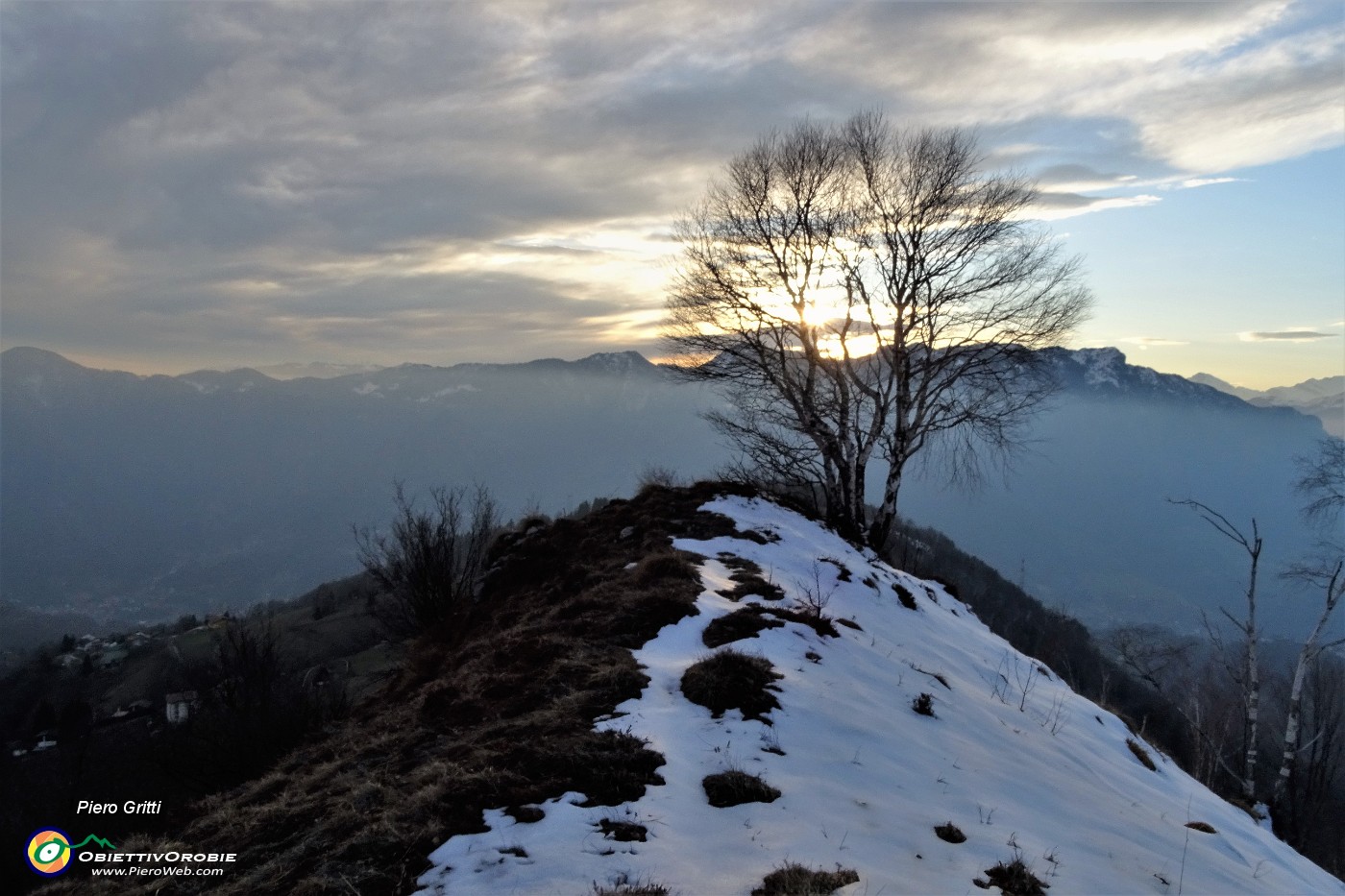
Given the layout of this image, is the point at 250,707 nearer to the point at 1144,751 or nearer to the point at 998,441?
the point at 1144,751

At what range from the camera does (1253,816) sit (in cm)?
1091

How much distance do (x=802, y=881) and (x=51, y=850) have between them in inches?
304

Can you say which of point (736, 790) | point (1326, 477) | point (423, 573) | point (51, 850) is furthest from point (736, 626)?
point (1326, 477)

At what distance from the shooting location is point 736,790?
5.17 m

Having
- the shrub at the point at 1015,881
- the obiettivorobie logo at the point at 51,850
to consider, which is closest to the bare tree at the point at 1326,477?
the shrub at the point at 1015,881

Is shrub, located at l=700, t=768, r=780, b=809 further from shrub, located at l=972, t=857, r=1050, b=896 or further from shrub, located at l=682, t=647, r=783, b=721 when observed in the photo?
shrub, located at l=972, t=857, r=1050, b=896

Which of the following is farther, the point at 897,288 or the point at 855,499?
the point at 855,499

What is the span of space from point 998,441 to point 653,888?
16.7 m

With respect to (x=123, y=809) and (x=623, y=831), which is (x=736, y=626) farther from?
(x=123, y=809)

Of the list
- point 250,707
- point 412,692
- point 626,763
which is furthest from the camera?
point 250,707

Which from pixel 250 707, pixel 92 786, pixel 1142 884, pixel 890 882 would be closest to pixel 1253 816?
pixel 1142 884

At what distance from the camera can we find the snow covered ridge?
14.4 ft

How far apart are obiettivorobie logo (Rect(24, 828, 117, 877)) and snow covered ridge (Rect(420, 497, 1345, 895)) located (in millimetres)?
5168

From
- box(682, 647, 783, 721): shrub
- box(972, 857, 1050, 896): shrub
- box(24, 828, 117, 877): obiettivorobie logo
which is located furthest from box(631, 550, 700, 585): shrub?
box(24, 828, 117, 877): obiettivorobie logo
